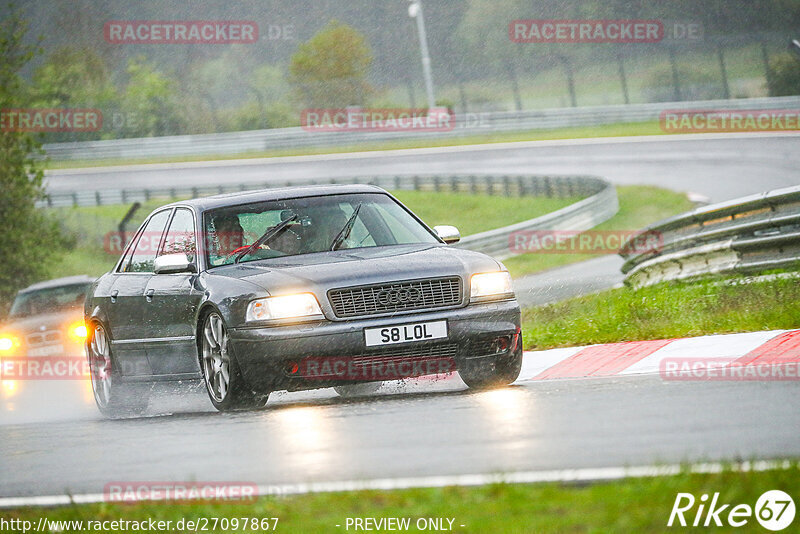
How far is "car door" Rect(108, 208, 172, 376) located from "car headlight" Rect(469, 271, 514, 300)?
99.9 inches

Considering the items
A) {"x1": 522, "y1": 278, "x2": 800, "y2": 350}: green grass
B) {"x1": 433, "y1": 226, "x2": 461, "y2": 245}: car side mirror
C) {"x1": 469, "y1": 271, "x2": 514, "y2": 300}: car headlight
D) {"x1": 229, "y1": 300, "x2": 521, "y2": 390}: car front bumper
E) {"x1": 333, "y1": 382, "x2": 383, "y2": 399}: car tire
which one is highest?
{"x1": 433, "y1": 226, "x2": 461, "y2": 245}: car side mirror

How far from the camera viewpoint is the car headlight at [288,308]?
8.17 meters

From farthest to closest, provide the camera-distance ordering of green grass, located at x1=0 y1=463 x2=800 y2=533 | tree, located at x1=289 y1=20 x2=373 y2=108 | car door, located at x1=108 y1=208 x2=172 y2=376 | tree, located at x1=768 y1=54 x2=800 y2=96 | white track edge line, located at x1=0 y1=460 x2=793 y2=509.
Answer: tree, located at x1=289 y1=20 x2=373 y2=108 < tree, located at x1=768 y1=54 x2=800 y2=96 < car door, located at x1=108 y1=208 x2=172 y2=376 < white track edge line, located at x1=0 y1=460 x2=793 y2=509 < green grass, located at x1=0 y1=463 x2=800 y2=533

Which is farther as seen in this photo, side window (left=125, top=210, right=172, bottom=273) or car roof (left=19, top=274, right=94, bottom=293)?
car roof (left=19, top=274, right=94, bottom=293)

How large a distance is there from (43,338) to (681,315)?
812cm

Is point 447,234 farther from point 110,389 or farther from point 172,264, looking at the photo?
point 110,389

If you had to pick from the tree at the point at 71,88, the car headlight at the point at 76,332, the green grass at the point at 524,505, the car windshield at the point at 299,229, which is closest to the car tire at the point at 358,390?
the car windshield at the point at 299,229

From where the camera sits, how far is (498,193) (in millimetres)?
35969

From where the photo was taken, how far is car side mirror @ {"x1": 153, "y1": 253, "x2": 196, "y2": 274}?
904 centimetres

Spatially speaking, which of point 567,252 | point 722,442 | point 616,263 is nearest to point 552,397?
point 722,442

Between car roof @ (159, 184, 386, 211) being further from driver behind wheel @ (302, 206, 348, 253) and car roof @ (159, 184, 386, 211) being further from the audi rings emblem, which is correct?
the audi rings emblem
